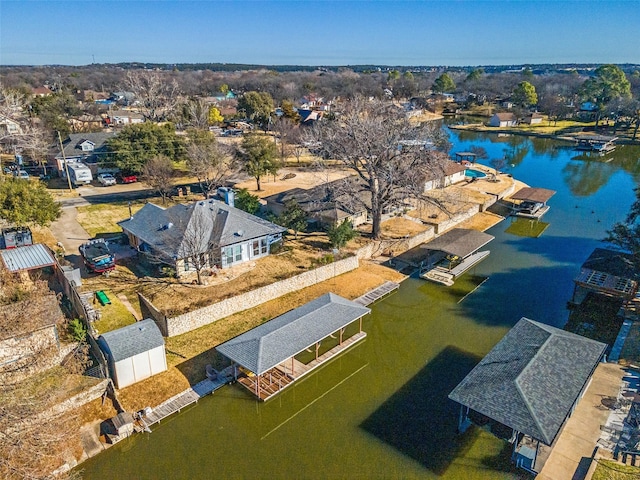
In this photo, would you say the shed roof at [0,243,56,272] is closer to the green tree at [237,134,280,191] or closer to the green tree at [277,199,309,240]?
the green tree at [277,199,309,240]

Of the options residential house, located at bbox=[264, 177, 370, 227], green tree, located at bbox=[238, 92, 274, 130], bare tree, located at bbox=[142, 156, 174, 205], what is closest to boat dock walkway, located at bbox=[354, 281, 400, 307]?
residential house, located at bbox=[264, 177, 370, 227]

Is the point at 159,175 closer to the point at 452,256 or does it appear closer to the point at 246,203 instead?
the point at 246,203

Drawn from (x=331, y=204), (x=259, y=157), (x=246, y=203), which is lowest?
(x=331, y=204)

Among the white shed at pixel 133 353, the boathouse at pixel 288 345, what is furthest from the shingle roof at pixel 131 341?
the boathouse at pixel 288 345

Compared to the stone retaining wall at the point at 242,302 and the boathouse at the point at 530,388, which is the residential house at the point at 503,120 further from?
the boathouse at the point at 530,388

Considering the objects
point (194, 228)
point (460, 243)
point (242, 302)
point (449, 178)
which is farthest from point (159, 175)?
point (449, 178)

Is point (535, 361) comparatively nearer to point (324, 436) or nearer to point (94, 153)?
point (324, 436)
